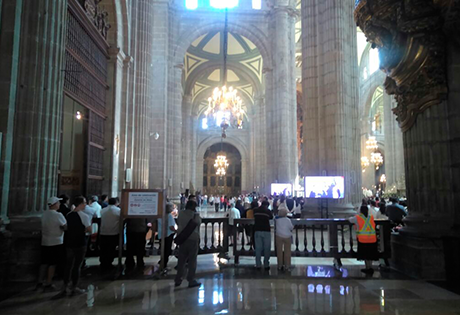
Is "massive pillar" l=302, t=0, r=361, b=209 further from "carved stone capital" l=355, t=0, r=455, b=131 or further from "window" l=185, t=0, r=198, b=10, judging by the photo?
"window" l=185, t=0, r=198, b=10

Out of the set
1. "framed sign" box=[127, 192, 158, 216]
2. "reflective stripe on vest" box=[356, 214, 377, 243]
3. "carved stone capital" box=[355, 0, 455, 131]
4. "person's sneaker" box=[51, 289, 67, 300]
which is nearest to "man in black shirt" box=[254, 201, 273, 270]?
"reflective stripe on vest" box=[356, 214, 377, 243]

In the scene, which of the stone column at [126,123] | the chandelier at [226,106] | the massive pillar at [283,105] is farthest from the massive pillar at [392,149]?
the stone column at [126,123]

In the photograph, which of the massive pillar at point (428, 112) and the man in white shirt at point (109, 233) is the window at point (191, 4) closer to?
the massive pillar at point (428, 112)

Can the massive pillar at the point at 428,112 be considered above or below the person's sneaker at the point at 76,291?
above

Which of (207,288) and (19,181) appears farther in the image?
(19,181)

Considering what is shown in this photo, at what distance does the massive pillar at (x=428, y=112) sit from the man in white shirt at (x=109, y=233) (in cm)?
534

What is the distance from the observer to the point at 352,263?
282 inches

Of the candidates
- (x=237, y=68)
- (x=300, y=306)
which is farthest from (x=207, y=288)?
(x=237, y=68)

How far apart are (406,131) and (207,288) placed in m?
4.63

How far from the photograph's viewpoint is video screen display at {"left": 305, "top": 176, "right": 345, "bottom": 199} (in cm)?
1093

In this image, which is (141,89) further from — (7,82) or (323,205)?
(323,205)

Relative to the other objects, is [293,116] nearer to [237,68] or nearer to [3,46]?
[237,68]

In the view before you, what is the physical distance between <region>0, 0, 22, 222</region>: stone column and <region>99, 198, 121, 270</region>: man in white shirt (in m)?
1.65

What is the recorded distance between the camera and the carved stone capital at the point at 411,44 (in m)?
5.68
